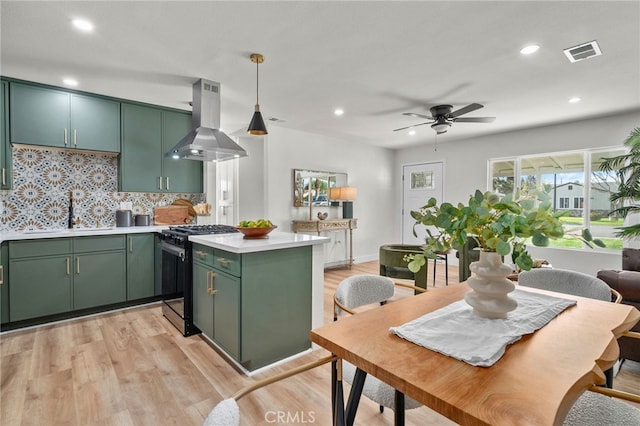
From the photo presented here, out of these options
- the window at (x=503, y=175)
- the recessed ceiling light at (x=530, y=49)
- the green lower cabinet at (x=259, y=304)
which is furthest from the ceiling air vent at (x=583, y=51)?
the window at (x=503, y=175)

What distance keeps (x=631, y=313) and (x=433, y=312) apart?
0.84m

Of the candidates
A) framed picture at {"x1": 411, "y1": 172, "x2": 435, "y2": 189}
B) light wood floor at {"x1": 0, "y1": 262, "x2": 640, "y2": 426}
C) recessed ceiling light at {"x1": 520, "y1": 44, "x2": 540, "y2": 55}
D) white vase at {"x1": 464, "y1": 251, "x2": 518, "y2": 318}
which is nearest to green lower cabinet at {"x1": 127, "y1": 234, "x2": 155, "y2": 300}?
light wood floor at {"x1": 0, "y1": 262, "x2": 640, "y2": 426}

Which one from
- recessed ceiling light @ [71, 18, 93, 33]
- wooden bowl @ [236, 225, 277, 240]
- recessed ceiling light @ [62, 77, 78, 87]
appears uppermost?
recessed ceiling light @ [71, 18, 93, 33]

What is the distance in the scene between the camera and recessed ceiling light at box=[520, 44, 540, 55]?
2449mm

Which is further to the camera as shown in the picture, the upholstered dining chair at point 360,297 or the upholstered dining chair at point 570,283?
the upholstered dining chair at point 570,283

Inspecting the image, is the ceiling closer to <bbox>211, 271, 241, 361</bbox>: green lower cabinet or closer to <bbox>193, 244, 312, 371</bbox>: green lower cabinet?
<bbox>193, 244, 312, 371</bbox>: green lower cabinet

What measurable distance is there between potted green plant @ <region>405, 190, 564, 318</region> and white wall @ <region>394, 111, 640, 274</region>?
442cm

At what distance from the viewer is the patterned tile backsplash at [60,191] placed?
334cm

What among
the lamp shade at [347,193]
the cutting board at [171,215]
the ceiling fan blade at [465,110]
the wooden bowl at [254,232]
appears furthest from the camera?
the lamp shade at [347,193]

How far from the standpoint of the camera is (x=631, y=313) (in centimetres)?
130

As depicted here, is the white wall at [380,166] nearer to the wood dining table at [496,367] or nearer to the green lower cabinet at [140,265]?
the green lower cabinet at [140,265]

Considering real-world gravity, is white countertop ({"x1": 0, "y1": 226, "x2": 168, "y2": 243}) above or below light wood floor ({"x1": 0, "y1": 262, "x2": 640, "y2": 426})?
above

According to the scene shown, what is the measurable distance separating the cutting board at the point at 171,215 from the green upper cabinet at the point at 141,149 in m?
0.33

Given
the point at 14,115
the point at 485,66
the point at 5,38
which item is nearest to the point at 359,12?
the point at 485,66
